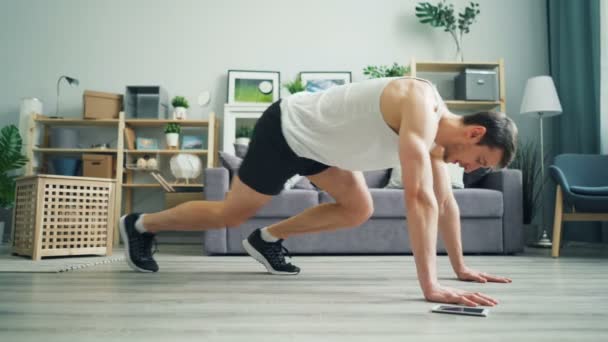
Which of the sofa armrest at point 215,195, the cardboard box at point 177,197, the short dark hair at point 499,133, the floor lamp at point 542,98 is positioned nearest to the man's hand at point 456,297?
the short dark hair at point 499,133

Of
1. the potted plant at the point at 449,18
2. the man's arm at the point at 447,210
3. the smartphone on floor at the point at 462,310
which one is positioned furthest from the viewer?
the potted plant at the point at 449,18

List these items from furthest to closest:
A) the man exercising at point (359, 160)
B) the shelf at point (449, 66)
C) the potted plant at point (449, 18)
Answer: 1. the potted plant at point (449, 18)
2. the shelf at point (449, 66)
3. the man exercising at point (359, 160)

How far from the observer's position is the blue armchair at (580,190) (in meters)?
2.75

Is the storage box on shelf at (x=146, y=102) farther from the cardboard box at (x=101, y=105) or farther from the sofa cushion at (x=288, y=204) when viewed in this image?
the sofa cushion at (x=288, y=204)

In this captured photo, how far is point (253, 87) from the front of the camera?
4.44 m

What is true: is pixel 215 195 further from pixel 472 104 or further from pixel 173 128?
pixel 472 104

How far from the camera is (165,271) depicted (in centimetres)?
206

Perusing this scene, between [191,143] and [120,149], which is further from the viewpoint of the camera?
[191,143]

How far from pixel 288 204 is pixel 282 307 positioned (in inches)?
63.9

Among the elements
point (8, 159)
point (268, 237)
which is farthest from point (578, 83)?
point (8, 159)

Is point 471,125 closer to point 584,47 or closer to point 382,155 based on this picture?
point 382,155

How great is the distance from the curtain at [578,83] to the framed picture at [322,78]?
6.23ft

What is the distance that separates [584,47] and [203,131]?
3.40 meters

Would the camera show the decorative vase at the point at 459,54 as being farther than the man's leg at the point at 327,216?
Yes
